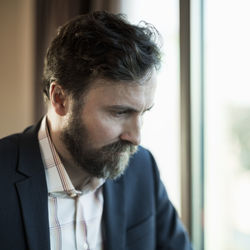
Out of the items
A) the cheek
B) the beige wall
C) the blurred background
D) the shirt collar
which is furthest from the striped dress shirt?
the beige wall

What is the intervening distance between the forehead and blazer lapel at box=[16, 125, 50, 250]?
0.24 metres

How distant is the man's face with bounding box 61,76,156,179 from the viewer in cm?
99

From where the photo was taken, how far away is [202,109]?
5.24 feet

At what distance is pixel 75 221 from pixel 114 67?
1.59 ft

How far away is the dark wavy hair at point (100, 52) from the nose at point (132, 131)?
12 cm

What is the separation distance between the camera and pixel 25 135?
1.12m

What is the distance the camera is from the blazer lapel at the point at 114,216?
113cm

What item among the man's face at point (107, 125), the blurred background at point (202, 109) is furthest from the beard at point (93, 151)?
the blurred background at point (202, 109)

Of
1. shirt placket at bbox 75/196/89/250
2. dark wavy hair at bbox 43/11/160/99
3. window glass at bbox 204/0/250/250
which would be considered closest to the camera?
dark wavy hair at bbox 43/11/160/99

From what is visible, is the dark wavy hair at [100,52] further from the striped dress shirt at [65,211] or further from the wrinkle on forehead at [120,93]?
the striped dress shirt at [65,211]

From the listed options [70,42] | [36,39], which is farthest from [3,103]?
[70,42]

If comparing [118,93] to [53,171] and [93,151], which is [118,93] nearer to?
[93,151]

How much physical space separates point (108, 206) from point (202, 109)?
0.68 meters

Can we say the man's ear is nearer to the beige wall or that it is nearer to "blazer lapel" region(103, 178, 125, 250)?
"blazer lapel" region(103, 178, 125, 250)
